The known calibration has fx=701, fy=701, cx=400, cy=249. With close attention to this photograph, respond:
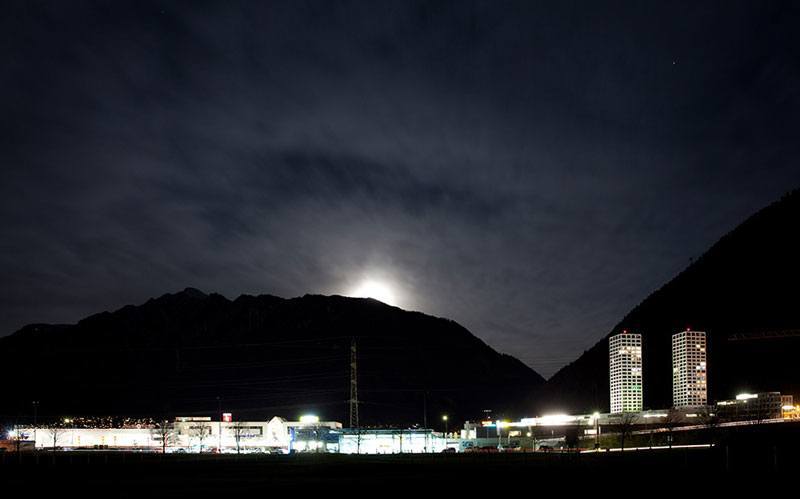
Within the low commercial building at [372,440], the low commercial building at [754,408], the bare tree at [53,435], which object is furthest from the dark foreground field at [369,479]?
the low commercial building at [754,408]

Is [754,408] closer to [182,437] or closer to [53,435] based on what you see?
[182,437]

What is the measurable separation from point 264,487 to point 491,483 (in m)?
15.9

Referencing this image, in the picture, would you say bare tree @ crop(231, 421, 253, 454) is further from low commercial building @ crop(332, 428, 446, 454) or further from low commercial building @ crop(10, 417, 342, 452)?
low commercial building @ crop(332, 428, 446, 454)

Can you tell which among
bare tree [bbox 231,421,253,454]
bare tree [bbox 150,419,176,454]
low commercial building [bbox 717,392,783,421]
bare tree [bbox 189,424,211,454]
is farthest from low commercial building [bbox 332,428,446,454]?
low commercial building [bbox 717,392,783,421]

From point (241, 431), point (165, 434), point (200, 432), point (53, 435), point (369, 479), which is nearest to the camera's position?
point (369, 479)

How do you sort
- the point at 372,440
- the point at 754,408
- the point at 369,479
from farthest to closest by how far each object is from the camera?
the point at 754,408 < the point at 372,440 < the point at 369,479

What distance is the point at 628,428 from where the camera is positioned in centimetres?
16838

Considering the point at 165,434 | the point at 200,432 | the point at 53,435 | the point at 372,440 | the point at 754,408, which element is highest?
the point at 754,408

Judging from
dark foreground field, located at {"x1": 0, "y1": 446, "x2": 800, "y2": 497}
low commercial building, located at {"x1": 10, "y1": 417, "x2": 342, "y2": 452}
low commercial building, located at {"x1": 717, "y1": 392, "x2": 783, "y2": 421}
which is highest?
dark foreground field, located at {"x1": 0, "y1": 446, "x2": 800, "y2": 497}

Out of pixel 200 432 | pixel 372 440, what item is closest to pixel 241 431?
pixel 200 432

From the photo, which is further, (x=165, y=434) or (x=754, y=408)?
(x=754, y=408)

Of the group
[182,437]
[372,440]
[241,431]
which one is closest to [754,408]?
[372,440]

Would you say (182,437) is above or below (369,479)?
below

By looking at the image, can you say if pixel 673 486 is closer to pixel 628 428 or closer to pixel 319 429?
pixel 319 429
